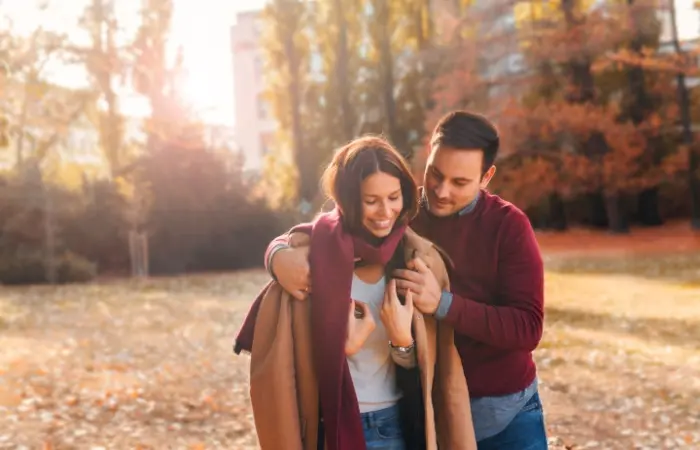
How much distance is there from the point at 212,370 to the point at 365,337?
762 cm

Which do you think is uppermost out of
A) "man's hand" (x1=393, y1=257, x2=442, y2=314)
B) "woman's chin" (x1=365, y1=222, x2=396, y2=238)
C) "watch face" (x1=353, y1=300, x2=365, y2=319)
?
"woman's chin" (x1=365, y1=222, x2=396, y2=238)

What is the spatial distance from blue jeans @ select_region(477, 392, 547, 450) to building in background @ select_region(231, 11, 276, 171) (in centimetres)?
4986

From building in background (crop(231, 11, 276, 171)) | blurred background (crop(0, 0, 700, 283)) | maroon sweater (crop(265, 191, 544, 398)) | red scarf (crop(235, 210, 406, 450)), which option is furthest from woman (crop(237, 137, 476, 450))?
building in background (crop(231, 11, 276, 171))

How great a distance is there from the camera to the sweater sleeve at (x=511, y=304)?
2244 millimetres

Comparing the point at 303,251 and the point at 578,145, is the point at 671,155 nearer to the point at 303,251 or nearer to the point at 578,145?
the point at 578,145

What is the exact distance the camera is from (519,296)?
2.36m

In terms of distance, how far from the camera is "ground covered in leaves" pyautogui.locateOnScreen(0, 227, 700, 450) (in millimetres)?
6871

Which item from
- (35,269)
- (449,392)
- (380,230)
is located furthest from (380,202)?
(35,269)

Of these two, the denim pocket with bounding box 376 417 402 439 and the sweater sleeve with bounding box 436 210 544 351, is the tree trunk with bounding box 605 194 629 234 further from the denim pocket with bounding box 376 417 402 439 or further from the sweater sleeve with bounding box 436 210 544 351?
the denim pocket with bounding box 376 417 402 439

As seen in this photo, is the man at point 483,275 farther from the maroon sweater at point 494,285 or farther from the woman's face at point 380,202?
the woman's face at point 380,202

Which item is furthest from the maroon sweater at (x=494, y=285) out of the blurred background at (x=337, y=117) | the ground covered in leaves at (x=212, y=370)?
the blurred background at (x=337, y=117)

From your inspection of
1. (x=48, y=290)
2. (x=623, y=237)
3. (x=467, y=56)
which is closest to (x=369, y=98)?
(x=467, y=56)

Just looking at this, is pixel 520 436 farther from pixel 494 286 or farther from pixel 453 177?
pixel 453 177

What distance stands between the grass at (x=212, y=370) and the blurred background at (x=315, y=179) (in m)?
0.07
